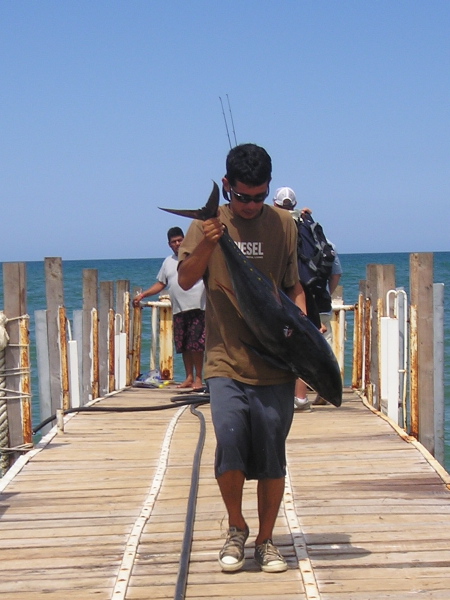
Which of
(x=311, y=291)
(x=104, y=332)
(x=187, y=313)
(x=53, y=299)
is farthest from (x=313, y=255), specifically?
(x=104, y=332)

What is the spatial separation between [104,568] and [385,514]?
1.63 meters

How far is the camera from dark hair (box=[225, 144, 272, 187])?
12.6ft

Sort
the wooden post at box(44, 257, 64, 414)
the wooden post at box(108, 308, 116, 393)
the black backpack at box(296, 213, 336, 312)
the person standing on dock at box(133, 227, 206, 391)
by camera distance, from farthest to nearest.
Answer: the wooden post at box(108, 308, 116, 393) → the person standing on dock at box(133, 227, 206, 391) → the wooden post at box(44, 257, 64, 414) → the black backpack at box(296, 213, 336, 312)

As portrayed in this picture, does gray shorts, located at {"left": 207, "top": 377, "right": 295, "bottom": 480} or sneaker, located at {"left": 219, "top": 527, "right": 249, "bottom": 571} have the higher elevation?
gray shorts, located at {"left": 207, "top": 377, "right": 295, "bottom": 480}

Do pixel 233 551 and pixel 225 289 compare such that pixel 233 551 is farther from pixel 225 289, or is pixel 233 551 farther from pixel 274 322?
pixel 225 289

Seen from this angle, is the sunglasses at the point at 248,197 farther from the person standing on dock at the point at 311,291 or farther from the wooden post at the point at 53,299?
the wooden post at the point at 53,299

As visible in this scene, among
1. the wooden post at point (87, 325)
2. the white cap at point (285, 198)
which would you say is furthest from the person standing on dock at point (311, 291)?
the wooden post at point (87, 325)

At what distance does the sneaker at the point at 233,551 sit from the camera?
3996 millimetres

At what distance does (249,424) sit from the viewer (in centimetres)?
403

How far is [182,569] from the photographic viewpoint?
156 inches

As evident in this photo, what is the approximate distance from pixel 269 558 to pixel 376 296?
496 centimetres

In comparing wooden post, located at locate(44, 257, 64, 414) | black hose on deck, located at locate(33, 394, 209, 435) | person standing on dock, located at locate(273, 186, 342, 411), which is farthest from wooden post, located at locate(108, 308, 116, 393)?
person standing on dock, located at locate(273, 186, 342, 411)

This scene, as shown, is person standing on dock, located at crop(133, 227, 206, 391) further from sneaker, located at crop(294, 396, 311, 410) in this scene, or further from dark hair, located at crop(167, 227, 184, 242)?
sneaker, located at crop(294, 396, 311, 410)

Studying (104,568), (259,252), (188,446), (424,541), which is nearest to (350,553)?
(424,541)
